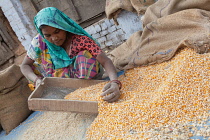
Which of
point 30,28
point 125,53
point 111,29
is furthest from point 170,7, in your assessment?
point 30,28

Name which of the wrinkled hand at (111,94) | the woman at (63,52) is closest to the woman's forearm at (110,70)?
the woman at (63,52)

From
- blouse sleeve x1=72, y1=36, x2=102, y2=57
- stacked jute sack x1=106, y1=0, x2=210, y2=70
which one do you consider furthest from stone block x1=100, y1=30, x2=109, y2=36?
blouse sleeve x1=72, y1=36, x2=102, y2=57

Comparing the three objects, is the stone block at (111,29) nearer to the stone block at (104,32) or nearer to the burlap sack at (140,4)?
the stone block at (104,32)

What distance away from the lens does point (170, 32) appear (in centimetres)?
242

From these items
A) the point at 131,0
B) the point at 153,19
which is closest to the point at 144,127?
the point at 153,19

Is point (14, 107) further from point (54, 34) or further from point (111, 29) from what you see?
point (111, 29)

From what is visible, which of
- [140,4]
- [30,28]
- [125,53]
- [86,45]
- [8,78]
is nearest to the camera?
[86,45]

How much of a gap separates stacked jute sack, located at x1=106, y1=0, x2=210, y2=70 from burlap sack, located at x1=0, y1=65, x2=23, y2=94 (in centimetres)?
145

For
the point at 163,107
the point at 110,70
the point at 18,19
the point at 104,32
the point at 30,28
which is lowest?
the point at 104,32

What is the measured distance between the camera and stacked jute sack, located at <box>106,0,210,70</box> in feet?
6.65

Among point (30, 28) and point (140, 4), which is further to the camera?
point (30, 28)

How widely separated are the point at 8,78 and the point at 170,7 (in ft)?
7.82

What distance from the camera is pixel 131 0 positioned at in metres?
3.20

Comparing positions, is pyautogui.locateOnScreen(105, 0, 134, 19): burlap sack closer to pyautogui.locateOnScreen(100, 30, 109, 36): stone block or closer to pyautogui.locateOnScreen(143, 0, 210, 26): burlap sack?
pyautogui.locateOnScreen(143, 0, 210, 26): burlap sack
